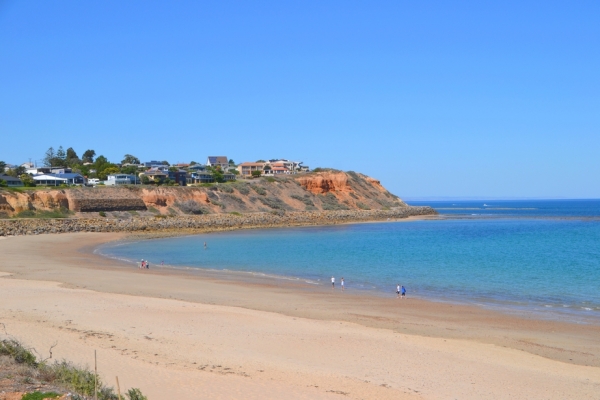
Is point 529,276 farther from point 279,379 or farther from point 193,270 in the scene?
point 279,379

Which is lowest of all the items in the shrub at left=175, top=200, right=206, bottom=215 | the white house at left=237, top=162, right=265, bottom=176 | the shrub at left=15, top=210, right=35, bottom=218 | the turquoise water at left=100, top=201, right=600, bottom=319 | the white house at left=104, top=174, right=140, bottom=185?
the turquoise water at left=100, top=201, right=600, bottom=319

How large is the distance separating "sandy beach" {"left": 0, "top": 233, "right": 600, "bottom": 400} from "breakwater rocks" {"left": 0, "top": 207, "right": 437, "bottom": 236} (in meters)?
32.1

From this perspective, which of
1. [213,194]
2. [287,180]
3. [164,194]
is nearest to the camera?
Answer: [164,194]

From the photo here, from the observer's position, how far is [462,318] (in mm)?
19078

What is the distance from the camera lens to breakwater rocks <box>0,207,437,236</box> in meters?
54.5

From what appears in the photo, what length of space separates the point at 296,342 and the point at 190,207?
63.3 metres

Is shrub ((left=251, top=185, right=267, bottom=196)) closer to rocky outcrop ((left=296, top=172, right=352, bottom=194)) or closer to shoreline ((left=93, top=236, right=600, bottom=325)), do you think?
rocky outcrop ((left=296, top=172, right=352, bottom=194))

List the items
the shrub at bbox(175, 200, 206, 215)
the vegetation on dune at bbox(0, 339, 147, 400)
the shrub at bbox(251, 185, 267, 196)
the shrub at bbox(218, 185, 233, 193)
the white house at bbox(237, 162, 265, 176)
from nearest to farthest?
the vegetation on dune at bbox(0, 339, 147, 400)
the shrub at bbox(175, 200, 206, 215)
the shrub at bbox(218, 185, 233, 193)
the shrub at bbox(251, 185, 267, 196)
the white house at bbox(237, 162, 265, 176)

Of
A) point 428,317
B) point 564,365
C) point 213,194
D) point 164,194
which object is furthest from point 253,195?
point 564,365

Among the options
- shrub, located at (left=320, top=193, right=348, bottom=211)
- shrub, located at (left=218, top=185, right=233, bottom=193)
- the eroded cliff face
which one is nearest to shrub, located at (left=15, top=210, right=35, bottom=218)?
the eroded cliff face

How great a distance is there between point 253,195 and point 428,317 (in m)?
70.8

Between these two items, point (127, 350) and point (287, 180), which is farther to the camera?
point (287, 180)

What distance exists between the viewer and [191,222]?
68.5 metres

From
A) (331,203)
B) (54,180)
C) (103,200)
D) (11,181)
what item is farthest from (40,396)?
(331,203)
